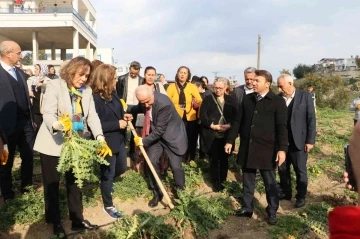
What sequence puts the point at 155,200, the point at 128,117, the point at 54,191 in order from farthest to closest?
the point at 155,200 → the point at 128,117 → the point at 54,191

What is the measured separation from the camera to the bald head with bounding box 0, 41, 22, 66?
449 centimetres

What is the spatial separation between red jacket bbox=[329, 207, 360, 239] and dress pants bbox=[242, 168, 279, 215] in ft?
11.1

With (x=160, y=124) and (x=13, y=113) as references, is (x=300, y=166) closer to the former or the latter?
(x=160, y=124)

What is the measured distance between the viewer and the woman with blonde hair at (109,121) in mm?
4203

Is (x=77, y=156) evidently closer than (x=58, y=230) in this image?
Yes

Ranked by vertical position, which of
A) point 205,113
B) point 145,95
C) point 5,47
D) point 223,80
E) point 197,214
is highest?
point 5,47

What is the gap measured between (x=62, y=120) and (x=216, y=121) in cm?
270

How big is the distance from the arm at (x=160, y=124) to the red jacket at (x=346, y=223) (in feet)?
11.9

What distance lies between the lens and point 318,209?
4816mm

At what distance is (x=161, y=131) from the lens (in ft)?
15.3

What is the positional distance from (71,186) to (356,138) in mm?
3466

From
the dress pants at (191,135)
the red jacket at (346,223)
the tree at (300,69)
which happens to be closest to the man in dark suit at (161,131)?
the dress pants at (191,135)

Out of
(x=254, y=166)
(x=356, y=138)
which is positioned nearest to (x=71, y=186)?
(x=254, y=166)

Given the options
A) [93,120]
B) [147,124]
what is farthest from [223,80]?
[93,120]
